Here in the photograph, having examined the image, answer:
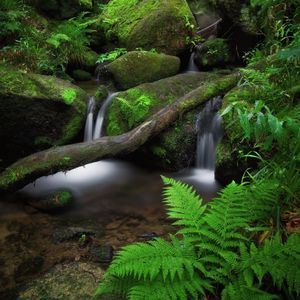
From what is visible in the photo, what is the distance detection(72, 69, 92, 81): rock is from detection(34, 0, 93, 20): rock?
315 cm

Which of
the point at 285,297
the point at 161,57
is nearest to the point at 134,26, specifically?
the point at 161,57

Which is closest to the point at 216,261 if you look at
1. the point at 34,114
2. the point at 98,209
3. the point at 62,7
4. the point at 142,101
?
the point at 98,209

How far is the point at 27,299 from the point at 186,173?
3.92m

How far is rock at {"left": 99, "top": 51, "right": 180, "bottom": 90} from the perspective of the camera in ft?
28.4

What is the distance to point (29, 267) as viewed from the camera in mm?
4234

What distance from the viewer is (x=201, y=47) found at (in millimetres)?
9844

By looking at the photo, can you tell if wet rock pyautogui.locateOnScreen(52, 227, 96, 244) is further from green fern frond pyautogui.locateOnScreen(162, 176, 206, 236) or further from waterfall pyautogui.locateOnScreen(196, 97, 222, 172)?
waterfall pyautogui.locateOnScreen(196, 97, 222, 172)

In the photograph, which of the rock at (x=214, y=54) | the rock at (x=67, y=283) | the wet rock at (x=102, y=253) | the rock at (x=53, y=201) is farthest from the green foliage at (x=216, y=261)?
the rock at (x=214, y=54)

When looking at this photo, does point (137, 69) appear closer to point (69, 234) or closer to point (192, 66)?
point (192, 66)

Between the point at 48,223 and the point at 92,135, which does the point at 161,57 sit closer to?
the point at 92,135

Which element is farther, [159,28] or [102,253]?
[159,28]

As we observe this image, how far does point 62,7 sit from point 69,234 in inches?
366

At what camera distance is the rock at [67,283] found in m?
3.46

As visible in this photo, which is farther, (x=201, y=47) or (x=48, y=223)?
(x=201, y=47)
